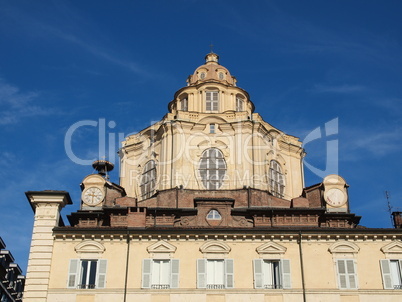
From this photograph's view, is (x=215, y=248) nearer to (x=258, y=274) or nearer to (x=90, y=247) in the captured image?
(x=258, y=274)

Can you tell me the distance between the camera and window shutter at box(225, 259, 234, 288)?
34.1m

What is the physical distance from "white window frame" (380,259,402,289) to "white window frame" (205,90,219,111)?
83.2ft

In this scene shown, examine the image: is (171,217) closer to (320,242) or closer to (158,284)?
(158,284)

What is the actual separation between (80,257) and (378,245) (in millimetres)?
18050

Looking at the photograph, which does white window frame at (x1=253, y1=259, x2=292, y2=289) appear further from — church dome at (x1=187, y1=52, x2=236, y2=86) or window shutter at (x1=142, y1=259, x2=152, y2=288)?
church dome at (x1=187, y1=52, x2=236, y2=86)

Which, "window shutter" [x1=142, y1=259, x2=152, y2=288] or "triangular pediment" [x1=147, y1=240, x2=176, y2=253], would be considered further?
"triangular pediment" [x1=147, y1=240, x2=176, y2=253]

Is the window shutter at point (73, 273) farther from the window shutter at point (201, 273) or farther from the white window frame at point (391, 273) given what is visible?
the white window frame at point (391, 273)

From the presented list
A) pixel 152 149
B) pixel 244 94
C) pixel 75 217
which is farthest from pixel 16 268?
pixel 244 94

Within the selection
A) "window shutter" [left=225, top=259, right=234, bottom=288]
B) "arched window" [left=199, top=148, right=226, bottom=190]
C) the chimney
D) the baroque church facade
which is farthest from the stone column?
the chimney

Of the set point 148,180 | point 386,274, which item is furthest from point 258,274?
point 148,180

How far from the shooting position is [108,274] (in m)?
34.3

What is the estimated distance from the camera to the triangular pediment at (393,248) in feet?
116

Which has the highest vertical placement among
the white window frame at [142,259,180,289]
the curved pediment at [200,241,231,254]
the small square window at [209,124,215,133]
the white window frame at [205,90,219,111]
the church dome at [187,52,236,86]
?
the church dome at [187,52,236,86]

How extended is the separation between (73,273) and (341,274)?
15822mm
